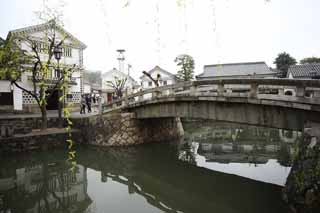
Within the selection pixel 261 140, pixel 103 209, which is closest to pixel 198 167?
pixel 103 209

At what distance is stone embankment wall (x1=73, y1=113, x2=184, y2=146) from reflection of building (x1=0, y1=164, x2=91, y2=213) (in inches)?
126

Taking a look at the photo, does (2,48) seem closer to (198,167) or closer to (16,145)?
(16,145)

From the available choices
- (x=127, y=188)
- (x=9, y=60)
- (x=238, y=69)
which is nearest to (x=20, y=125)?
(x=9, y=60)

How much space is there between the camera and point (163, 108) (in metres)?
10.7

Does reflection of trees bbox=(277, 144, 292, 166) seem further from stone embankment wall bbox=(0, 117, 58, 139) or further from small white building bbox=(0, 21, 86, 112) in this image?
small white building bbox=(0, 21, 86, 112)

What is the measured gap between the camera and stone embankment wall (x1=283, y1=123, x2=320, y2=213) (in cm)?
393

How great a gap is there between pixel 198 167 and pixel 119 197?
11.4 ft

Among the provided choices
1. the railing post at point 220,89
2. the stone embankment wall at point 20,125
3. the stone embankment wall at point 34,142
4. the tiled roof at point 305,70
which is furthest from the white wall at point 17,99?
the tiled roof at point 305,70

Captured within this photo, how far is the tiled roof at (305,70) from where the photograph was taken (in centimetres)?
2201

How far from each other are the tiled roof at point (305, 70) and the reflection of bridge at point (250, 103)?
17.7 metres

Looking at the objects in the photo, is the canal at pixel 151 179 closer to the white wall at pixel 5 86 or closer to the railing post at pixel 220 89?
the railing post at pixel 220 89

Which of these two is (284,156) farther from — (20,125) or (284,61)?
(284,61)

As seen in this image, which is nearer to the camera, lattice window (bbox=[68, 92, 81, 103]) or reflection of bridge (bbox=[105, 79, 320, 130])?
reflection of bridge (bbox=[105, 79, 320, 130])

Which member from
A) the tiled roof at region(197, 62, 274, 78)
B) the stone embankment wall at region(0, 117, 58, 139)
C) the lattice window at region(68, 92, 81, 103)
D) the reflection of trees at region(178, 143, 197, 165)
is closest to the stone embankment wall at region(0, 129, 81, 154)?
the stone embankment wall at region(0, 117, 58, 139)
